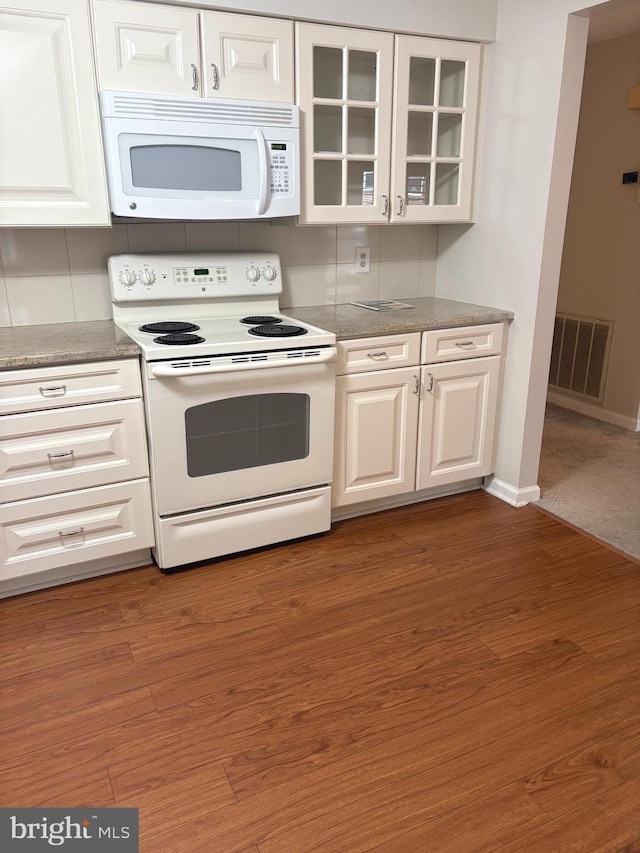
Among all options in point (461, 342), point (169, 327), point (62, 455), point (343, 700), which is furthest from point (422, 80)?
point (343, 700)

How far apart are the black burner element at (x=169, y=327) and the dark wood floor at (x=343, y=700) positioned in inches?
36.4

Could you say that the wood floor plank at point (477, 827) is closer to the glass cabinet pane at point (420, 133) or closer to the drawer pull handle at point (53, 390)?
the drawer pull handle at point (53, 390)

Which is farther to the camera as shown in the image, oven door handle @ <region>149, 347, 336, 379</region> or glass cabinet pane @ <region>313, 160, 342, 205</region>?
glass cabinet pane @ <region>313, 160, 342, 205</region>

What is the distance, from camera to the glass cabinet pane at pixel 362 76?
8.61 feet

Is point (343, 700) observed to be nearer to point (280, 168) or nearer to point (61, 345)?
point (61, 345)

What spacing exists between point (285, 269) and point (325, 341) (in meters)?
0.67

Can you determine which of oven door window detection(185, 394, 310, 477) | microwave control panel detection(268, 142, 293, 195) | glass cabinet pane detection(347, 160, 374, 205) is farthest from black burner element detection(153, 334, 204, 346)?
glass cabinet pane detection(347, 160, 374, 205)

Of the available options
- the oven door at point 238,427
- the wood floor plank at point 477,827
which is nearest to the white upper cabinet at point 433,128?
the oven door at point 238,427

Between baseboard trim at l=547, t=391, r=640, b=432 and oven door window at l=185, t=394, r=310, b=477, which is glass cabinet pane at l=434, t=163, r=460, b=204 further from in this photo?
baseboard trim at l=547, t=391, r=640, b=432

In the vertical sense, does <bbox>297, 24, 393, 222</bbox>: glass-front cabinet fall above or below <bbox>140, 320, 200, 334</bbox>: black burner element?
above

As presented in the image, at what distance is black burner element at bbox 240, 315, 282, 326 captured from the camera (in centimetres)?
267

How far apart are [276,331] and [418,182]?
1.04 meters

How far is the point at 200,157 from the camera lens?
94.8 inches

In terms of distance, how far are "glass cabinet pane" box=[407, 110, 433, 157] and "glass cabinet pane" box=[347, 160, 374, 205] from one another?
0.72 ft
